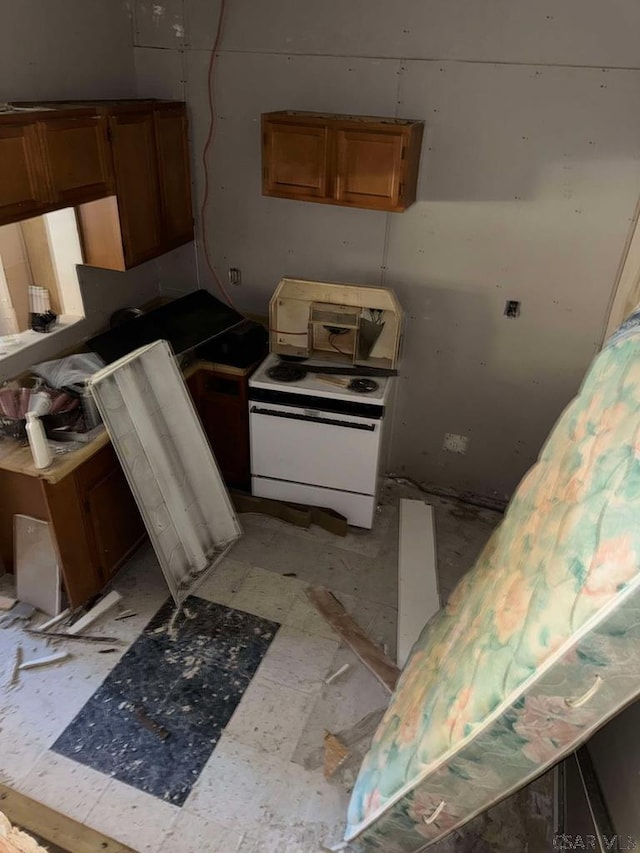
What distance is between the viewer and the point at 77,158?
254cm

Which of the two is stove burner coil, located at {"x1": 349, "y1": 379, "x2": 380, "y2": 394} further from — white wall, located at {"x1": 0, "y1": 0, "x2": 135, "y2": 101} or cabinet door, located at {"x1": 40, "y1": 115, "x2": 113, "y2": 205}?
white wall, located at {"x1": 0, "y1": 0, "x2": 135, "y2": 101}

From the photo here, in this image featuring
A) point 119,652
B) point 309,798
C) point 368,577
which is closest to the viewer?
point 309,798

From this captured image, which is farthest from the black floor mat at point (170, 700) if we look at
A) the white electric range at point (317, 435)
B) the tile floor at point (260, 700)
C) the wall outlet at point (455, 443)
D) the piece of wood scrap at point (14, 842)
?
the wall outlet at point (455, 443)

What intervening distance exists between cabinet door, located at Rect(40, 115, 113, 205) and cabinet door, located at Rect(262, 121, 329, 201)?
764mm

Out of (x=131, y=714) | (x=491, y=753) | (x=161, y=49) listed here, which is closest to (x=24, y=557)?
(x=131, y=714)

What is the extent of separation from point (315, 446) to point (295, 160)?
4.83 ft

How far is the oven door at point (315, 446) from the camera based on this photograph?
10.2ft

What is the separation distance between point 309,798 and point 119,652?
107 centimetres

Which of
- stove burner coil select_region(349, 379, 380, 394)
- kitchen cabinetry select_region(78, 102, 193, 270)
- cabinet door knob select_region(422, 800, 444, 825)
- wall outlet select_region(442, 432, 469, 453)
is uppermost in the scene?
kitchen cabinetry select_region(78, 102, 193, 270)

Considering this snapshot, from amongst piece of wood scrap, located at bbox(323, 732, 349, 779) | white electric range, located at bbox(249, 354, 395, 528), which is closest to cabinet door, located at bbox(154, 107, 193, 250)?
white electric range, located at bbox(249, 354, 395, 528)

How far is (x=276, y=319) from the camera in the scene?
3363mm

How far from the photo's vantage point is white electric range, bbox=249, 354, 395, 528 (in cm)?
307

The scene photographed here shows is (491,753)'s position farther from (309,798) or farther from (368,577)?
(368,577)

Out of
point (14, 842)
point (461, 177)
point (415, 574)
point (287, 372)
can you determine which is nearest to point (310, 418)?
point (287, 372)
